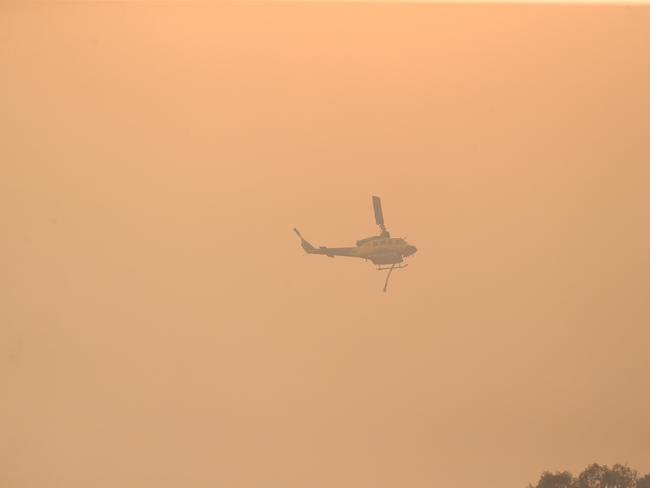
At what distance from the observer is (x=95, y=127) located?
99.9 inches

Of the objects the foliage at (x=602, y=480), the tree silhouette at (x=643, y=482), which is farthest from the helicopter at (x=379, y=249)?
the tree silhouette at (x=643, y=482)

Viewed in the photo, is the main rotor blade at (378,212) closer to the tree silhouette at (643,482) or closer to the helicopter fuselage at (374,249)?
the helicopter fuselage at (374,249)

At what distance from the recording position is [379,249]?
2.51m

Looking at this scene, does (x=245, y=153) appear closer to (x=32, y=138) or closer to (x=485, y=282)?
(x=32, y=138)

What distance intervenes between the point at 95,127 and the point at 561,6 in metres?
1.80

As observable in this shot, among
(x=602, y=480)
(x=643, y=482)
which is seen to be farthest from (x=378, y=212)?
(x=643, y=482)

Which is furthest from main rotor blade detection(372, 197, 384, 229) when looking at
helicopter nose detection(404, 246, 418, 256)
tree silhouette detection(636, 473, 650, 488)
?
tree silhouette detection(636, 473, 650, 488)

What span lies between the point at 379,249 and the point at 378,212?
0.14 m

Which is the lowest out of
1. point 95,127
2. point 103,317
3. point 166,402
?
point 166,402

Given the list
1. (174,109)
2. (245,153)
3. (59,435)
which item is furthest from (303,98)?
(59,435)

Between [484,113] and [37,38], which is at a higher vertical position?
[484,113]

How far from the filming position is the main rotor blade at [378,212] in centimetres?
253

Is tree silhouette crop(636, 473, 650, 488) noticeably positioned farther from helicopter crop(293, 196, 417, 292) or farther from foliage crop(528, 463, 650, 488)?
Result: helicopter crop(293, 196, 417, 292)

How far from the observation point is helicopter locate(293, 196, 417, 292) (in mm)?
2508
